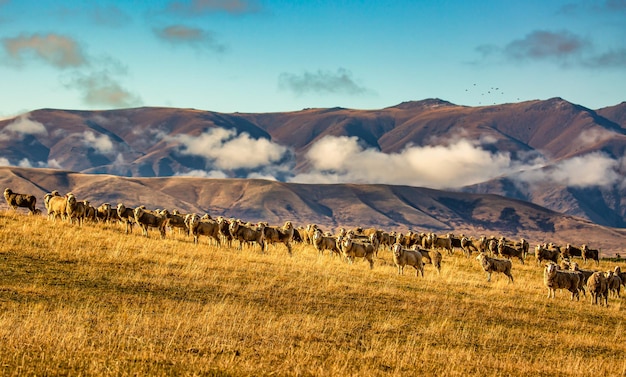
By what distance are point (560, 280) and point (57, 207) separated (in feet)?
94.8

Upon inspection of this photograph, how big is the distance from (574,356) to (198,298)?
39.8 ft

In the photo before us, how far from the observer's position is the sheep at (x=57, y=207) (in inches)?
1646

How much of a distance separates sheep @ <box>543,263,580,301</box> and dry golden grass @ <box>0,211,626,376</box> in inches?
24.0

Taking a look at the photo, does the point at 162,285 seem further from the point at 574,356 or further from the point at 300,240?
the point at 300,240

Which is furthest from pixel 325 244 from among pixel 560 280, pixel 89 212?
A: pixel 89 212

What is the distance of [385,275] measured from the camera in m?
34.2

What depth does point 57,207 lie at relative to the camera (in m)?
42.1

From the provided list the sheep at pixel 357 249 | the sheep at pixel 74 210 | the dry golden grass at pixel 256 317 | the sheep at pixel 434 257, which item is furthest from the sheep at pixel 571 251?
the sheep at pixel 74 210

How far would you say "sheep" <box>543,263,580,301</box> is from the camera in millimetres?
34031

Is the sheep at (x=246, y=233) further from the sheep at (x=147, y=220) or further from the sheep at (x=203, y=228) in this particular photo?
the sheep at (x=147, y=220)

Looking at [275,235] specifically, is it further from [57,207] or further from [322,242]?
[57,207]

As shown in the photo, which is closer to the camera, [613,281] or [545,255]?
[613,281]

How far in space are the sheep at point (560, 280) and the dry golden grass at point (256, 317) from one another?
610 millimetres

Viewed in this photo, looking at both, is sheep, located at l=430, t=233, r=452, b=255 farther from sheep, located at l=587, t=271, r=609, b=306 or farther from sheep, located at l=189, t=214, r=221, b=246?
sheep, located at l=587, t=271, r=609, b=306
